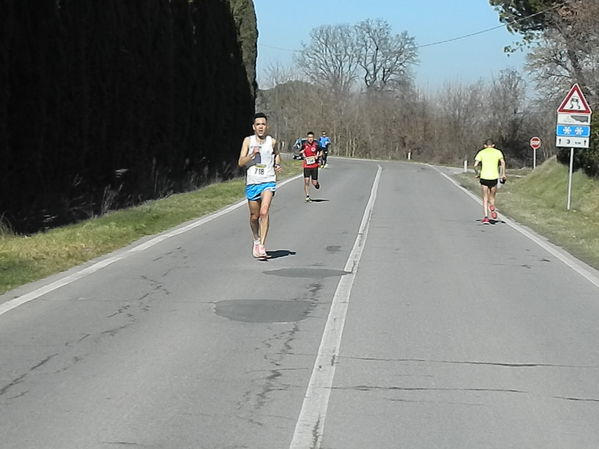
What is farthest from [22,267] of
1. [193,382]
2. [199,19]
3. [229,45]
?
[229,45]

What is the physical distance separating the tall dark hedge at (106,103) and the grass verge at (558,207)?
33.2 ft

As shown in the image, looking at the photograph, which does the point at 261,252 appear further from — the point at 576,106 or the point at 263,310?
the point at 576,106

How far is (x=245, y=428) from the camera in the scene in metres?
5.73

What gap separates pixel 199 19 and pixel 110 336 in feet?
87.2

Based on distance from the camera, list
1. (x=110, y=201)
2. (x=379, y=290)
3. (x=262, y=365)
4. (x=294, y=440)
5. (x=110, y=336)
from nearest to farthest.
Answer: (x=294, y=440)
(x=262, y=365)
(x=110, y=336)
(x=379, y=290)
(x=110, y=201)

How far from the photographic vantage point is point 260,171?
13453 millimetres

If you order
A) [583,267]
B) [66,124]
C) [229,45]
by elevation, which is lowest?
[583,267]

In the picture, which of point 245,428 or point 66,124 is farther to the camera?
point 66,124

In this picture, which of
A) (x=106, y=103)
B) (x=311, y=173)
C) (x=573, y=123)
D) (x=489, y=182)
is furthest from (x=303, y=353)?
(x=311, y=173)

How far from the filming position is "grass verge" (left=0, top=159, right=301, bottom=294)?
468 inches

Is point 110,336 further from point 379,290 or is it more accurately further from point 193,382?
point 379,290

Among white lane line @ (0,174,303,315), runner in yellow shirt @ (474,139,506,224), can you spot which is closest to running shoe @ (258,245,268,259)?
white lane line @ (0,174,303,315)

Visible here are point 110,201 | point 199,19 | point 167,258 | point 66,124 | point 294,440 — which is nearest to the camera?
point 294,440

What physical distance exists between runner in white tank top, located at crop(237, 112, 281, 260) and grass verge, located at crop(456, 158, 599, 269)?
498 cm
